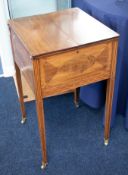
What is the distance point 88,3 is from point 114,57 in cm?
37

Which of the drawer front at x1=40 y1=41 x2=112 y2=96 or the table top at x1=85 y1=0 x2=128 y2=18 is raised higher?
the table top at x1=85 y1=0 x2=128 y2=18

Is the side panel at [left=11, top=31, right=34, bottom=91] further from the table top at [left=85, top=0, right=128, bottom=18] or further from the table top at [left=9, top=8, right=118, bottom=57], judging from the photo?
the table top at [left=85, top=0, right=128, bottom=18]

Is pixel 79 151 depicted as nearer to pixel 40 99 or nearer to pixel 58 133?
pixel 58 133

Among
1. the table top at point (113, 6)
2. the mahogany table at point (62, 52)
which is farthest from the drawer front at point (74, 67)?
the table top at point (113, 6)

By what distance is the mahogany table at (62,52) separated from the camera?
102cm

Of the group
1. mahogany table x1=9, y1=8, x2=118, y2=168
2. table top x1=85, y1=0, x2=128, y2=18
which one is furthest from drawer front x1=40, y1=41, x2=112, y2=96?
table top x1=85, y1=0, x2=128, y2=18

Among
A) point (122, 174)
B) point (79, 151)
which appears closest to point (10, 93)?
point (79, 151)

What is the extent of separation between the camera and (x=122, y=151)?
4.63ft

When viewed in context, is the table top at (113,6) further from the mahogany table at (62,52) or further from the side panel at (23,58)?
the side panel at (23,58)

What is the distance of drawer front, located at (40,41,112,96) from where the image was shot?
1031mm

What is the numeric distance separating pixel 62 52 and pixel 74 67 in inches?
3.8

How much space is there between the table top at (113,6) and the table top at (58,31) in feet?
0.26

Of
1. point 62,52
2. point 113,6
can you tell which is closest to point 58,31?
point 62,52

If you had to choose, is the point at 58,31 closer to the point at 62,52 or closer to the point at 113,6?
the point at 62,52
